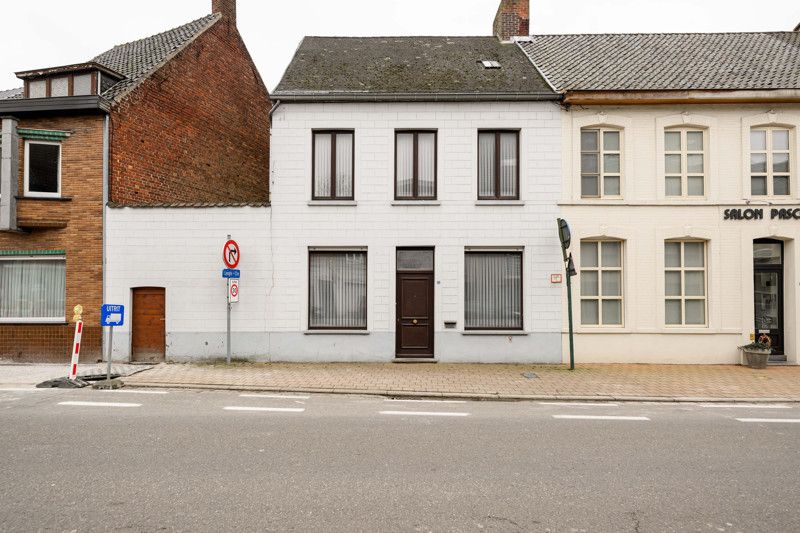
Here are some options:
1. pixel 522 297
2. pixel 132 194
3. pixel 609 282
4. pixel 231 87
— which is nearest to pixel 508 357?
pixel 522 297

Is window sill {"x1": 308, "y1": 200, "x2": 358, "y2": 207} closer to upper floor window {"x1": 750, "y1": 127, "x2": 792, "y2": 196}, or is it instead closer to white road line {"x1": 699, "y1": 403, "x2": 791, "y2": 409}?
white road line {"x1": 699, "y1": 403, "x2": 791, "y2": 409}

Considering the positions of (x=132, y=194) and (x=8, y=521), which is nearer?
(x=8, y=521)

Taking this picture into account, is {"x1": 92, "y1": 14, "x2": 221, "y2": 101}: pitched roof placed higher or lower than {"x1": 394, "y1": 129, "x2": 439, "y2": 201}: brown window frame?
higher

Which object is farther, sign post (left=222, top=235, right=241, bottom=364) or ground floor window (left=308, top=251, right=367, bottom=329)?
ground floor window (left=308, top=251, right=367, bottom=329)

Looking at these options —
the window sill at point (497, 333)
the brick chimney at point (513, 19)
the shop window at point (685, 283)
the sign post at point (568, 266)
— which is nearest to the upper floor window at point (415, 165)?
the sign post at point (568, 266)

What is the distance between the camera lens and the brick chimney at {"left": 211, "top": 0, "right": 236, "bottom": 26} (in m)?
19.8

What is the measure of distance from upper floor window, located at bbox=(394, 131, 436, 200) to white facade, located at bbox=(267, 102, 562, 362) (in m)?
0.23

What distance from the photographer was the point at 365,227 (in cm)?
1360

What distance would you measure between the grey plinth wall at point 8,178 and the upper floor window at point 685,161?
15936mm

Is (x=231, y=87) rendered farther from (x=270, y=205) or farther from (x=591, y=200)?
(x=591, y=200)

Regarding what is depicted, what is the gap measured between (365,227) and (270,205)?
7.94 feet

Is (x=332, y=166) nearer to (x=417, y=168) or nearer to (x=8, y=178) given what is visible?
(x=417, y=168)

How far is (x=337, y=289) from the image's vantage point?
13734mm

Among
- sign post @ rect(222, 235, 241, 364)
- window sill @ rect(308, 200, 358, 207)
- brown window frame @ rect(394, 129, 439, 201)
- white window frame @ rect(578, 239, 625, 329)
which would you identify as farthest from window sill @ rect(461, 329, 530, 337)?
sign post @ rect(222, 235, 241, 364)
